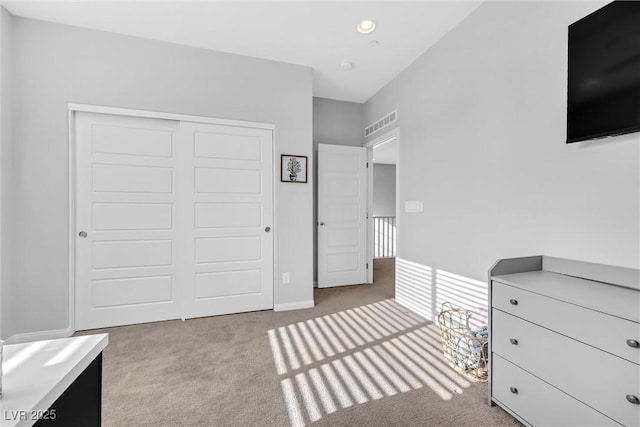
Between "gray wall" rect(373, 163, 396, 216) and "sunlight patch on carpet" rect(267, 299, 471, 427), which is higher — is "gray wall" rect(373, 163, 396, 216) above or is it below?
above

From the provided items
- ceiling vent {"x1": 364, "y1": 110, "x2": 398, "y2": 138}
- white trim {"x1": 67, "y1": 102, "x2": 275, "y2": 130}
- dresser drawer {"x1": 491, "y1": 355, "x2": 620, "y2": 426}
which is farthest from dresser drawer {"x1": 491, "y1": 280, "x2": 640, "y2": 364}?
white trim {"x1": 67, "y1": 102, "x2": 275, "y2": 130}

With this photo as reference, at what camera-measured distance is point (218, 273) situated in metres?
3.00

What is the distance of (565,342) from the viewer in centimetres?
124

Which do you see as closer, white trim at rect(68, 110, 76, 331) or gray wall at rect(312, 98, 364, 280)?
white trim at rect(68, 110, 76, 331)

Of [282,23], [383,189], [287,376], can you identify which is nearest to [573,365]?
[287,376]

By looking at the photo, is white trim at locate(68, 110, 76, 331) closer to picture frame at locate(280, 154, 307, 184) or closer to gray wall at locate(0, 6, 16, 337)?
gray wall at locate(0, 6, 16, 337)

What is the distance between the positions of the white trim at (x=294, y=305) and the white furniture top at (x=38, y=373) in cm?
242

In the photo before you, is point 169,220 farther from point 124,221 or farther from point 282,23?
point 282,23

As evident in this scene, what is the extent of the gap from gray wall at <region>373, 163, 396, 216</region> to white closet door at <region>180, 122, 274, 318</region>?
556 cm

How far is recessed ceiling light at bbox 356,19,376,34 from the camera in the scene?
8.14ft

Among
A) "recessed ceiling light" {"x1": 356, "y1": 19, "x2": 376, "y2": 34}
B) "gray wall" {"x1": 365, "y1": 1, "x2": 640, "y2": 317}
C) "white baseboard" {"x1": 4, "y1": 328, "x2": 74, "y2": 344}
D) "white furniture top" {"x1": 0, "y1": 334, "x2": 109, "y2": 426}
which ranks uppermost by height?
"recessed ceiling light" {"x1": 356, "y1": 19, "x2": 376, "y2": 34}

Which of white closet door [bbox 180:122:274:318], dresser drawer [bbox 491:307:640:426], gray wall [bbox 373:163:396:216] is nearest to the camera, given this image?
dresser drawer [bbox 491:307:640:426]

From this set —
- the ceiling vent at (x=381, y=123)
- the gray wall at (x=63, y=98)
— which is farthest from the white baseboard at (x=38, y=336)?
the ceiling vent at (x=381, y=123)

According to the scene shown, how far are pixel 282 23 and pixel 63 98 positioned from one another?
83.1 inches
